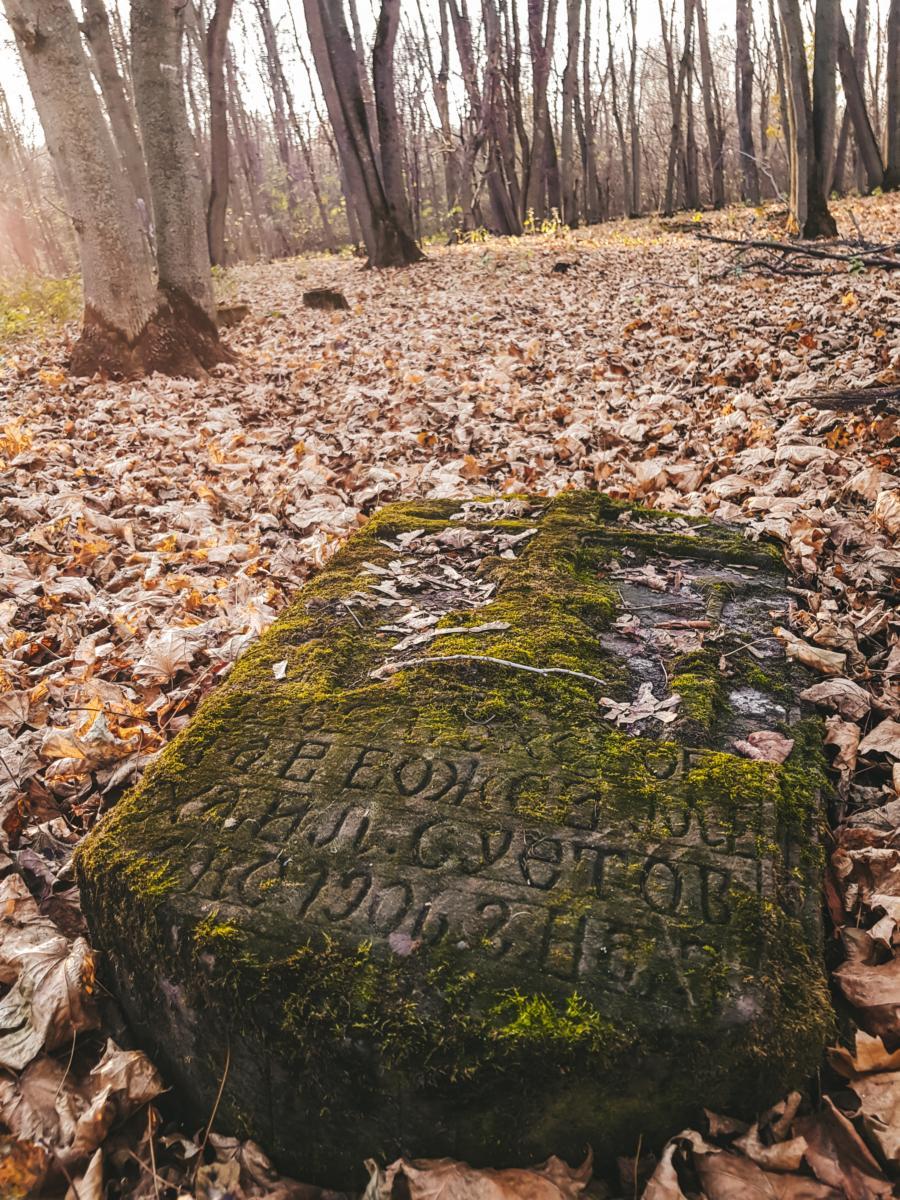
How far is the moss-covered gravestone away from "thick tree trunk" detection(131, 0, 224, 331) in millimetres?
6926

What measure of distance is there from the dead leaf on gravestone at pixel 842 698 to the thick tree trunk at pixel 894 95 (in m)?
18.7

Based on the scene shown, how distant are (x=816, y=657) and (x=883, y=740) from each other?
36cm

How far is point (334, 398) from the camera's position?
6910mm

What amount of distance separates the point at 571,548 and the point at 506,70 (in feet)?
59.0

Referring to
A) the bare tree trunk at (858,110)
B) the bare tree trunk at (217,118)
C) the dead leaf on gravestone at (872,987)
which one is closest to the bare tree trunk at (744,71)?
the bare tree trunk at (858,110)

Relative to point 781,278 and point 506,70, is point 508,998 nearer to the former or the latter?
point 781,278

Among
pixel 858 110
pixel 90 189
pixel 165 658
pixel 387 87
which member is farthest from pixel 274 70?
pixel 165 658

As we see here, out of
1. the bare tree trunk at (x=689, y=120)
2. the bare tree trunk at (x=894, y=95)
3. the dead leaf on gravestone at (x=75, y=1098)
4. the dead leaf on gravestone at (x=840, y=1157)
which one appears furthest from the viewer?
the bare tree trunk at (x=689, y=120)

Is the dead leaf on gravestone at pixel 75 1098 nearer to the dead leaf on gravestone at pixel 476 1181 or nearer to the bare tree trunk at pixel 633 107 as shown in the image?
the dead leaf on gravestone at pixel 476 1181

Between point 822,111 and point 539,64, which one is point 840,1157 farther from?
point 539,64

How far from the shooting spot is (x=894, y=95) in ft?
52.7

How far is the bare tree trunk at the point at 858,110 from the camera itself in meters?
15.1

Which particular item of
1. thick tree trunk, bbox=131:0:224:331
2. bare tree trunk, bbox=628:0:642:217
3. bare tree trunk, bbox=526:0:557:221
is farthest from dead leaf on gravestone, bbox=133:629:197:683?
bare tree trunk, bbox=628:0:642:217

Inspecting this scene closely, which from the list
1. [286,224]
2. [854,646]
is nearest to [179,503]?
[854,646]
